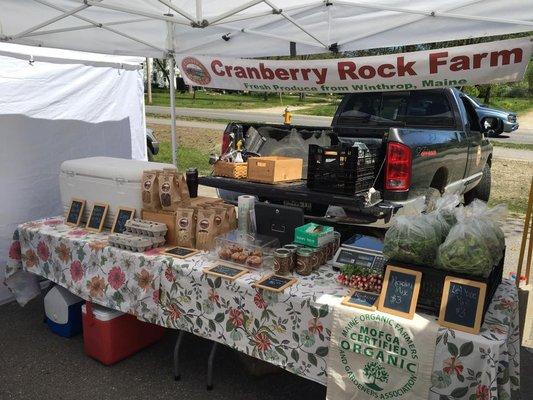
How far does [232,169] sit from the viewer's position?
3850mm

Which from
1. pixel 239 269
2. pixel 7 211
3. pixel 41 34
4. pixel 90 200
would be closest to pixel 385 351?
pixel 239 269

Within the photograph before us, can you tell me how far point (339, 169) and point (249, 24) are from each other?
238 centimetres

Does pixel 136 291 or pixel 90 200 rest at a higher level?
pixel 90 200

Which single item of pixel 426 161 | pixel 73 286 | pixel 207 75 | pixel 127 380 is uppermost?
Answer: pixel 207 75

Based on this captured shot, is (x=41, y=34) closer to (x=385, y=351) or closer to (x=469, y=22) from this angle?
(x=469, y=22)

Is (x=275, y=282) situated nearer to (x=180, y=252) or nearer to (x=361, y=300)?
(x=361, y=300)

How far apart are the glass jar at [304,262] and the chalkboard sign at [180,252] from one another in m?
0.73

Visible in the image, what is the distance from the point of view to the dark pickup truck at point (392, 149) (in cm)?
367

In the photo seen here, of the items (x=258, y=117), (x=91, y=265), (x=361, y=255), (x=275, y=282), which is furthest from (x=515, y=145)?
(x=91, y=265)

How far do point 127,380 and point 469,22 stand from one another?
384 centimetres

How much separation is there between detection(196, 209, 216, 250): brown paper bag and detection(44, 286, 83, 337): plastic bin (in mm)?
1255

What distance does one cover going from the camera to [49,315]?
3.50 m

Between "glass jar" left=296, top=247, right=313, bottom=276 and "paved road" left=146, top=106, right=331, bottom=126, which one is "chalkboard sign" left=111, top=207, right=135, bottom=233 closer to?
"glass jar" left=296, top=247, right=313, bottom=276

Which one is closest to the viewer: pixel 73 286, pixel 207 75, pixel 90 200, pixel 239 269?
pixel 239 269
